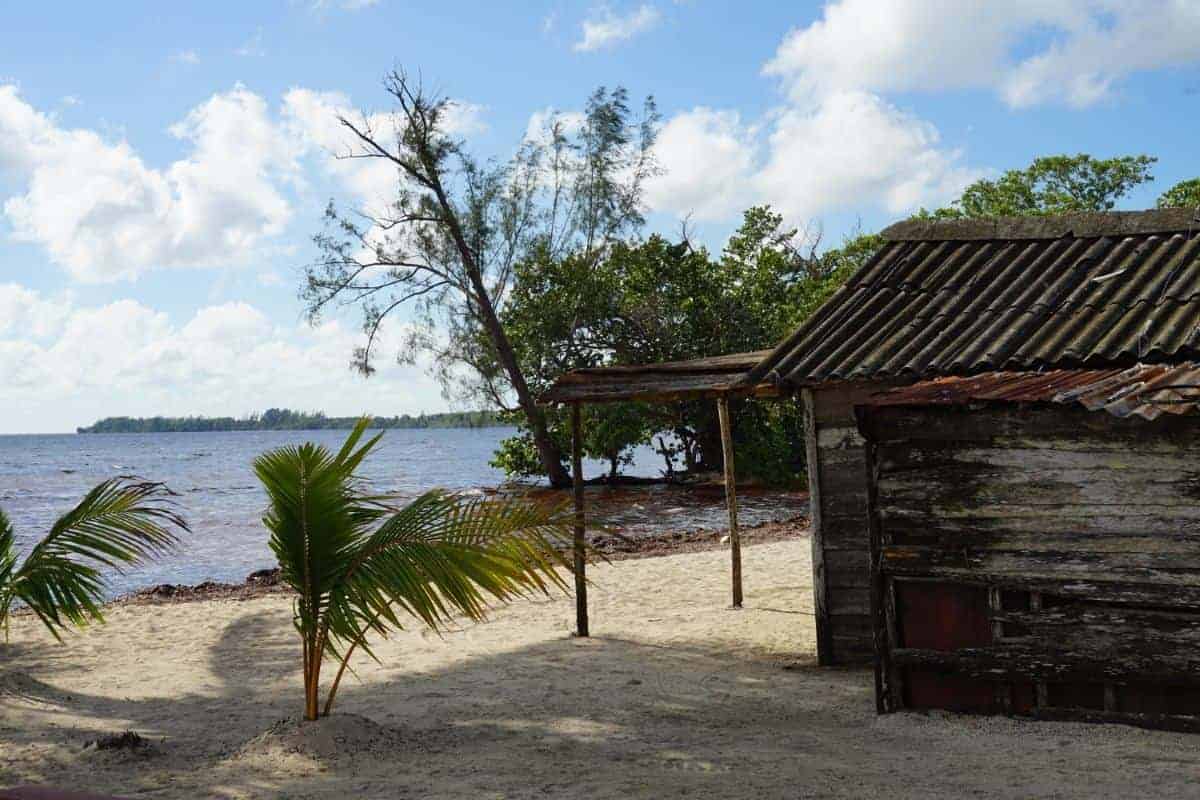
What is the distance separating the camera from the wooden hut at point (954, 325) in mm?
7934

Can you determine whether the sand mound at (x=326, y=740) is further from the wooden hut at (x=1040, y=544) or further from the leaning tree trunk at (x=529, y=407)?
the leaning tree trunk at (x=529, y=407)

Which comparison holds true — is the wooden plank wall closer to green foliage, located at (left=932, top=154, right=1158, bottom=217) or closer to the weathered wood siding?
the weathered wood siding

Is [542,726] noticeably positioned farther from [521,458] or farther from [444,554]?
[521,458]

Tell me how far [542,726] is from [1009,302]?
464cm

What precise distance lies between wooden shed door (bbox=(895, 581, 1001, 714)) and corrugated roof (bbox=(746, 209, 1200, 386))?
61.3 inches

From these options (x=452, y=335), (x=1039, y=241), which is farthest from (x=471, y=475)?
(x=1039, y=241)

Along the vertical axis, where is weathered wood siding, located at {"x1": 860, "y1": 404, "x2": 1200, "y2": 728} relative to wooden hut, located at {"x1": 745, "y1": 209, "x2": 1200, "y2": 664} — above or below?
below

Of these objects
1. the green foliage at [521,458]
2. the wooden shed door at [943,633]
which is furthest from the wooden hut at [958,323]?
the green foliage at [521,458]

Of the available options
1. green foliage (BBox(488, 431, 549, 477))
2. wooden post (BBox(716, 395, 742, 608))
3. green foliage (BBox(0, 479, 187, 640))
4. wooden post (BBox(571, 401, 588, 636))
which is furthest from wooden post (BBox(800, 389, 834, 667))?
green foliage (BBox(488, 431, 549, 477))

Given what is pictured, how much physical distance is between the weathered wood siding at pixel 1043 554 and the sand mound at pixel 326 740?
10.4ft

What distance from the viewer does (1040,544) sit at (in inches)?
272

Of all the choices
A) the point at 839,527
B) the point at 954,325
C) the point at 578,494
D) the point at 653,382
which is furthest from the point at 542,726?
the point at 954,325

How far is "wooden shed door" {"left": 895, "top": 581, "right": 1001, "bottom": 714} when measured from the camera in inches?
283

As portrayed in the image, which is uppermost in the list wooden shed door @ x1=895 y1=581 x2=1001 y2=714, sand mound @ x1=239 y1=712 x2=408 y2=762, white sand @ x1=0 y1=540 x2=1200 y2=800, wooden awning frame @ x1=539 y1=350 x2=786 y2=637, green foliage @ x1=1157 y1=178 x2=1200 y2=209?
green foliage @ x1=1157 y1=178 x2=1200 y2=209
